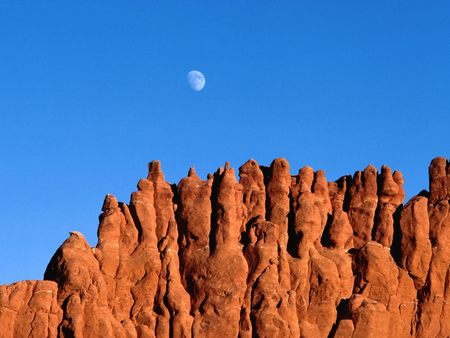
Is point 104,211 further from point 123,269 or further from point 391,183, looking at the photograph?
point 391,183

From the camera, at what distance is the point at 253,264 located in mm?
99375

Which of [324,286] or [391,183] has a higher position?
[391,183]

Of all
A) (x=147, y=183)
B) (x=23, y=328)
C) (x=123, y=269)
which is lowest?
(x=23, y=328)

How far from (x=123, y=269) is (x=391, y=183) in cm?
2307

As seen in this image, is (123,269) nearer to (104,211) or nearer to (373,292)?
(104,211)

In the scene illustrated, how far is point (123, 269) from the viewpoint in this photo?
328ft

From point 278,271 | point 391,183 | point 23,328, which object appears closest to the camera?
point 23,328

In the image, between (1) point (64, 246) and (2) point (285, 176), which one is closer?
(1) point (64, 246)

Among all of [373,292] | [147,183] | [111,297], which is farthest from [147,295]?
[373,292]

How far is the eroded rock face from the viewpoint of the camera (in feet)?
314

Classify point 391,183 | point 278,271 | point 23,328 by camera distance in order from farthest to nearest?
point 391,183 → point 278,271 → point 23,328

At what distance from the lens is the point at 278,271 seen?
99.6 metres

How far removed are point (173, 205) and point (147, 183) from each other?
8.95 feet

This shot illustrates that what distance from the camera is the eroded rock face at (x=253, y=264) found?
9581 centimetres
